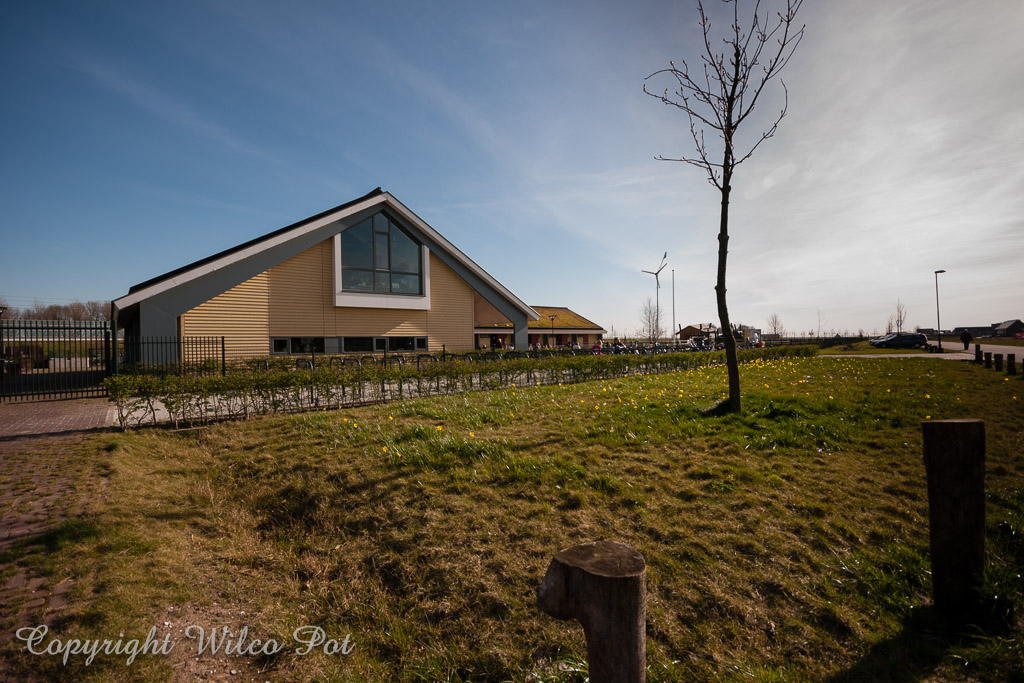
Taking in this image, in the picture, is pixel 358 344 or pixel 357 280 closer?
pixel 357 280

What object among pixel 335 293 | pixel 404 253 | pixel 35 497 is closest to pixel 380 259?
pixel 404 253

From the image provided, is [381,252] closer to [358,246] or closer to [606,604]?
[358,246]

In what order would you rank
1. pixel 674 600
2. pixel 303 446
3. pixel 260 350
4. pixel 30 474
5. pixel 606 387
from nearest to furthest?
pixel 674 600 < pixel 30 474 < pixel 303 446 < pixel 606 387 < pixel 260 350

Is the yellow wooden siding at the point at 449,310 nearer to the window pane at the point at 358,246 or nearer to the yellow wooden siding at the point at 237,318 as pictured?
the window pane at the point at 358,246

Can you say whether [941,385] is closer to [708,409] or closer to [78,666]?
[708,409]

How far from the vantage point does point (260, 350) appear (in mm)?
19250

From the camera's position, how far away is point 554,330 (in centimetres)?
4588

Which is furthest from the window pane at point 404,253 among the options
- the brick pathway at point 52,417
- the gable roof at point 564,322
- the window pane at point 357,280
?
the gable roof at point 564,322

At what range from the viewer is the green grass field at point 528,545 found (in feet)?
8.78

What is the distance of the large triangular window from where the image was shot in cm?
2159

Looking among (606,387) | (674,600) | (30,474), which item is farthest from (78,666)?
A: (606,387)

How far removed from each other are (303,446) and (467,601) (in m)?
4.62

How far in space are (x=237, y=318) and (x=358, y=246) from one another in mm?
6224

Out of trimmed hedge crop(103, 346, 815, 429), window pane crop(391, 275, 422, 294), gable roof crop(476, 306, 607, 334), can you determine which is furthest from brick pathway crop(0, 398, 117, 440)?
gable roof crop(476, 306, 607, 334)
